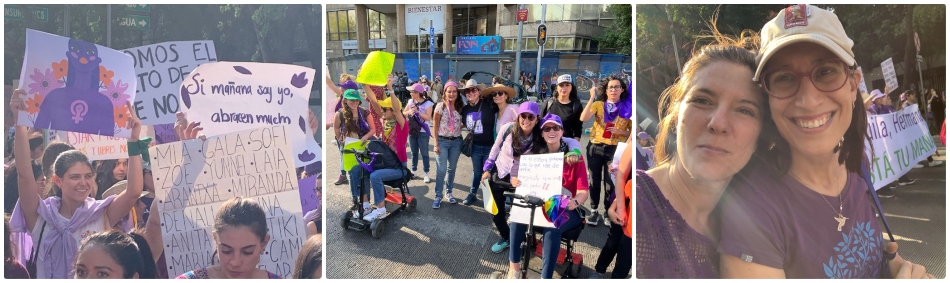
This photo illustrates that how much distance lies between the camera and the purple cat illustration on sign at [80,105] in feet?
7.41

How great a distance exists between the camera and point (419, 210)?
3.92m

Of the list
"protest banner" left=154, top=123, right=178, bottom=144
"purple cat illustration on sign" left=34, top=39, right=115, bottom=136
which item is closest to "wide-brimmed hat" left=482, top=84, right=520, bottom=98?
"protest banner" left=154, top=123, right=178, bottom=144

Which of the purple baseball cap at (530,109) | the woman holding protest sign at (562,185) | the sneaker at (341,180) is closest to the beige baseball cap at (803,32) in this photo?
the woman holding protest sign at (562,185)

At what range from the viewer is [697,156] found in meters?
2.14

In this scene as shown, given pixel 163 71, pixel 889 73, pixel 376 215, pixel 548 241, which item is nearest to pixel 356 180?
pixel 376 215

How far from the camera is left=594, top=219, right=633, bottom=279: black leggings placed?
245 cm

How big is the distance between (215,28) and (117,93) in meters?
0.69

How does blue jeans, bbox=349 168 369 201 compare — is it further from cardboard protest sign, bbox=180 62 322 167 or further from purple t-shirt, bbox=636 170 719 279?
purple t-shirt, bbox=636 170 719 279

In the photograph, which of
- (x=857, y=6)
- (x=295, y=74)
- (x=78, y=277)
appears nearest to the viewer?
(x=857, y=6)

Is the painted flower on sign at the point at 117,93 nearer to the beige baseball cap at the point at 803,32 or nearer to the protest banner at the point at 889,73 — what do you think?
the beige baseball cap at the point at 803,32

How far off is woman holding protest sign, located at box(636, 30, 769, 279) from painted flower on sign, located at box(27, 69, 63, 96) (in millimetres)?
3253
